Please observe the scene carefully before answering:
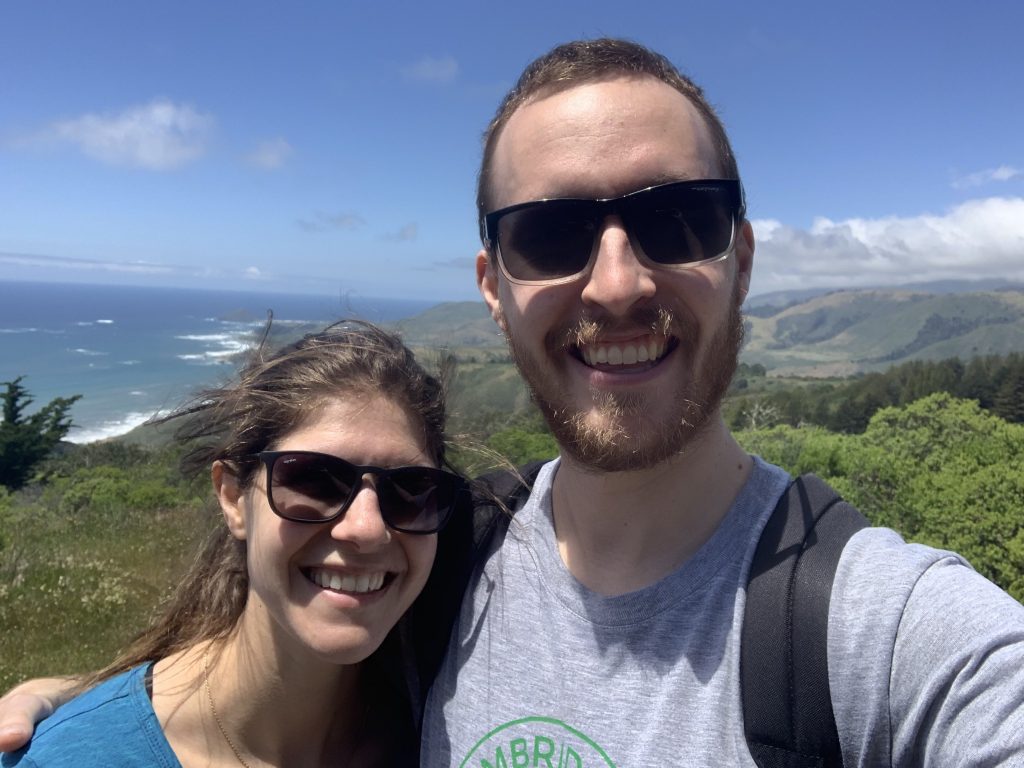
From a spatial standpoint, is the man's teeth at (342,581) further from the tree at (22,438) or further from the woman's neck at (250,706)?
the tree at (22,438)

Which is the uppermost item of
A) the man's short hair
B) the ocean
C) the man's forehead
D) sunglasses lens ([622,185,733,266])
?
the man's short hair

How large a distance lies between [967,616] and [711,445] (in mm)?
741

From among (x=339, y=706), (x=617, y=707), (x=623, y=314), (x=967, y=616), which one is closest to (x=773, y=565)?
(x=967, y=616)

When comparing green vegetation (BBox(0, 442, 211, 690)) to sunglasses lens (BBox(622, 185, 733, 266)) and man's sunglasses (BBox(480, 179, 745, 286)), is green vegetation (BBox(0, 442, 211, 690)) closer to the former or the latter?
man's sunglasses (BBox(480, 179, 745, 286))

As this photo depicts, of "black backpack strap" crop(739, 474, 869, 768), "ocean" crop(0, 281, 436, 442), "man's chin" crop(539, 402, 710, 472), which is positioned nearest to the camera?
"black backpack strap" crop(739, 474, 869, 768)

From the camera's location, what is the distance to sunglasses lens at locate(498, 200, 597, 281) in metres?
1.86

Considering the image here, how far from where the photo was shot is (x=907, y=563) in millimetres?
1396

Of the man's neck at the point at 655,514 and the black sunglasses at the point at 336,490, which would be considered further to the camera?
the black sunglasses at the point at 336,490

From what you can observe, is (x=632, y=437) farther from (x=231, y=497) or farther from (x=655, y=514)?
(x=231, y=497)

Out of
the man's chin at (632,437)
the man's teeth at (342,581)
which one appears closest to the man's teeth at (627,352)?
the man's chin at (632,437)

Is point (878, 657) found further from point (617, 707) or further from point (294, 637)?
point (294, 637)

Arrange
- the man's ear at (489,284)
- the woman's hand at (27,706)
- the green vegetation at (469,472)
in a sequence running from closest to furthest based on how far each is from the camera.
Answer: the woman's hand at (27,706)
the man's ear at (489,284)
the green vegetation at (469,472)

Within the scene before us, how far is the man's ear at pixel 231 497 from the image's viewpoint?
2.21 m

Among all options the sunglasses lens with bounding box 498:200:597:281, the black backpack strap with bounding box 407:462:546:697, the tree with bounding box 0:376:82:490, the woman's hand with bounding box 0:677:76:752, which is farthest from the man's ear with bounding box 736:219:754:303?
the tree with bounding box 0:376:82:490
